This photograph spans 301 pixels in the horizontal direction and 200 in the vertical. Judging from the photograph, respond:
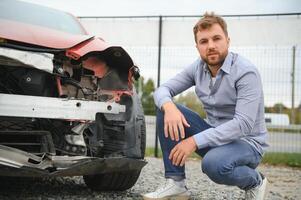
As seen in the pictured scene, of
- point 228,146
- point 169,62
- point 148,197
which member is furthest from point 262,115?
point 169,62

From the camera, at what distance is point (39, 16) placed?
4441 mm

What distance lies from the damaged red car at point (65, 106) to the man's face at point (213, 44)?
1.98 ft

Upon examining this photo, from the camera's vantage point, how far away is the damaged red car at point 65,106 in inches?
117

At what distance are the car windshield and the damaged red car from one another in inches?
23.5

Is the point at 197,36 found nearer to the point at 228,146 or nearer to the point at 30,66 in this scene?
the point at 228,146

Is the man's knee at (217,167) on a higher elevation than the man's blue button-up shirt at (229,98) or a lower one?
lower

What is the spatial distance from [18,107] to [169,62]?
4.70 meters

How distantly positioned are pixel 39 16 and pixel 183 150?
2201 millimetres

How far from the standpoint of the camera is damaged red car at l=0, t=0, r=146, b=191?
2.98m

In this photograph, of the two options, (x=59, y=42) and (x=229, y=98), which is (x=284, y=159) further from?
(x=59, y=42)

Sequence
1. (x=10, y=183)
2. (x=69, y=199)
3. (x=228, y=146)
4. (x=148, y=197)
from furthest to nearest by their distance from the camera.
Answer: (x=10, y=183)
(x=69, y=199)
(x=148, y=197)
(x=228, y=146)

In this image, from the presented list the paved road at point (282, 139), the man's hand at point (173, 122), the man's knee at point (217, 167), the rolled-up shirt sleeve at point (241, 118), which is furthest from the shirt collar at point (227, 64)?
the paved road at point (282, 139)

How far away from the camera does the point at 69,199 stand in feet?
11.8

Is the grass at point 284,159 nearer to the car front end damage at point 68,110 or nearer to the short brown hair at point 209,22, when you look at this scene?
the car front end damage at point 68,110
